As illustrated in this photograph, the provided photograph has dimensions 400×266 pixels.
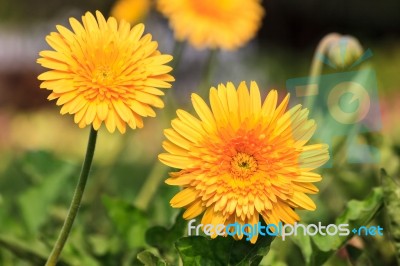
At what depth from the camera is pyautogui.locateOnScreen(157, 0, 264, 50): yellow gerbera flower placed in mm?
1813

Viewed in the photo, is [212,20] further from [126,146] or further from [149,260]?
[149,260]

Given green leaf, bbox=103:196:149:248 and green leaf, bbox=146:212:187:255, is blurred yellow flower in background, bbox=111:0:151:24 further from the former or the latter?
green leaf, bbox=146:212:187:255

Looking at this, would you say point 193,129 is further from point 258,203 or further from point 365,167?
point 365,167

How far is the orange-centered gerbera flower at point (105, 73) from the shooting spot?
2.83ft

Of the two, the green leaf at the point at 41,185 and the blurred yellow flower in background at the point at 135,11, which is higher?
the blurred yellow flower in background at the point at 135,11

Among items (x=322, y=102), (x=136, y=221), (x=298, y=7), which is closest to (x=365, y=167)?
(x=322, y=102)

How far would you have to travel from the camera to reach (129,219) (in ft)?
4.27

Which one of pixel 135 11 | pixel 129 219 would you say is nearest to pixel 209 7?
pixel 135 11
